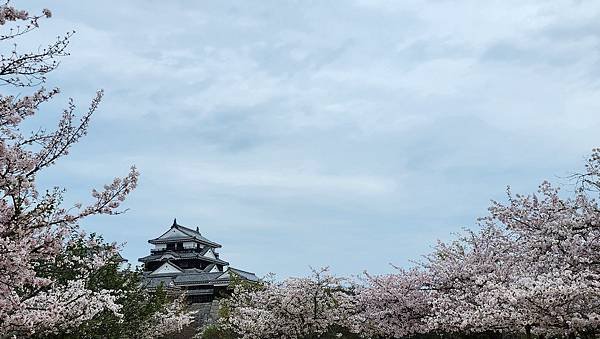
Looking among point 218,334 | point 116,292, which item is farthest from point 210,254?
point 116,292

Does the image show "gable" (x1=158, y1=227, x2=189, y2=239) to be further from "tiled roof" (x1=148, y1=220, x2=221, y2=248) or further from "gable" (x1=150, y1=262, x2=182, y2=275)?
"gable" (x1=150, y1=262, x2=182, y2=275)

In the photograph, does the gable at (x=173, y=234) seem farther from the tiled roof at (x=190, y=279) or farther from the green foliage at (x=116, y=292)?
the green foliage at (x=116, y=292)

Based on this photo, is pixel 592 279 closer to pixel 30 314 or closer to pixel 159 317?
pixel 30 314

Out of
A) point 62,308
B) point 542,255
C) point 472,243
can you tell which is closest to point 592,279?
point 542,255

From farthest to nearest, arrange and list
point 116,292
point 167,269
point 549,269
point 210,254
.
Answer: point 210,254, point 167,269, point 116,292, point 549,269

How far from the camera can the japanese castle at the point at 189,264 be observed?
1670 inches

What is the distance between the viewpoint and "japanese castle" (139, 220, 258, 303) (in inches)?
1670

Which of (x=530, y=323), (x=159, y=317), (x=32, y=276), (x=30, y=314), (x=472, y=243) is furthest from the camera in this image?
(x=159, y=317)

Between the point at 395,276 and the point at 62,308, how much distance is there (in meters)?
11.9

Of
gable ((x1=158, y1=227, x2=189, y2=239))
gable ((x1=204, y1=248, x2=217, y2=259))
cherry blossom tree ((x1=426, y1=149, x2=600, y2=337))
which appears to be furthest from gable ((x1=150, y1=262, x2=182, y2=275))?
cherry blossom tree ((x1=426, y1=149, x2=600, y2=337))

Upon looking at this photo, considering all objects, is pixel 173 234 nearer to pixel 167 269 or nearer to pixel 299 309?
pixel 167 269

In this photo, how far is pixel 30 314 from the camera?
8102mm

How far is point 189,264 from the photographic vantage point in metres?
50.3

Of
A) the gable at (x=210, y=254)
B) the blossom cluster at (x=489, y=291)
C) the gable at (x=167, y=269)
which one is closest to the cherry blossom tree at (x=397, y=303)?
the blossom cluster at (x=489, y=291)
